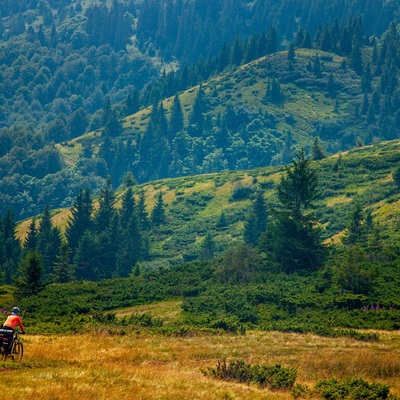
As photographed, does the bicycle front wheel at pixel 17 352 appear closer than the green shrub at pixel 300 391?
No

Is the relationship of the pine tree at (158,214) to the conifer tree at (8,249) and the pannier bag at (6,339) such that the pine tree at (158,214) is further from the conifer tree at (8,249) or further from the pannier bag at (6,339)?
the pannier bag at (6,339)

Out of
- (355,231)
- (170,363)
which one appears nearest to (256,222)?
(355,231)

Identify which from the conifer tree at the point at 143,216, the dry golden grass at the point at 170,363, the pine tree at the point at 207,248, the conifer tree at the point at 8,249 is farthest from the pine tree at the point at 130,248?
the dry golden grass at the point at 170,363

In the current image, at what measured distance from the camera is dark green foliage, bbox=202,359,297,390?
27.2m

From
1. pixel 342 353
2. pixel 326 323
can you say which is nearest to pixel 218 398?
pixel 342 353

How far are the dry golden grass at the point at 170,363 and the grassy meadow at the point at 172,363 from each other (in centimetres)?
3

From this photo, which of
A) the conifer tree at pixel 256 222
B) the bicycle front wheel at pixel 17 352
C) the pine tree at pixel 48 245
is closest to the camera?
the bicycle front wheel at pixel 17 352

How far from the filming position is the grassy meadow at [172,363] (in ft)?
78.4

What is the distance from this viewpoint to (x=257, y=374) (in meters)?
28.1

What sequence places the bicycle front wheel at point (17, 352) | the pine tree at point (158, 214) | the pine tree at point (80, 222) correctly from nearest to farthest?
the bicycle front wheel at point (17, 352) < the pine tree at point (80, 222) < the pine tree at point (158, 214)

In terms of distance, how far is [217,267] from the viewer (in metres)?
65.5

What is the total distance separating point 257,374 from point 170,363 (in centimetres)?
436

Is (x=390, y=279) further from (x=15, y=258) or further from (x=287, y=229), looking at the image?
(x=15, y=258)

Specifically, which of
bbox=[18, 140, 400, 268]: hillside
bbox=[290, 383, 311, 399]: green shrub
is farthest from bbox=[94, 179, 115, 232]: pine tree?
bbox=[290, 383, 311, 399]: green shrub
